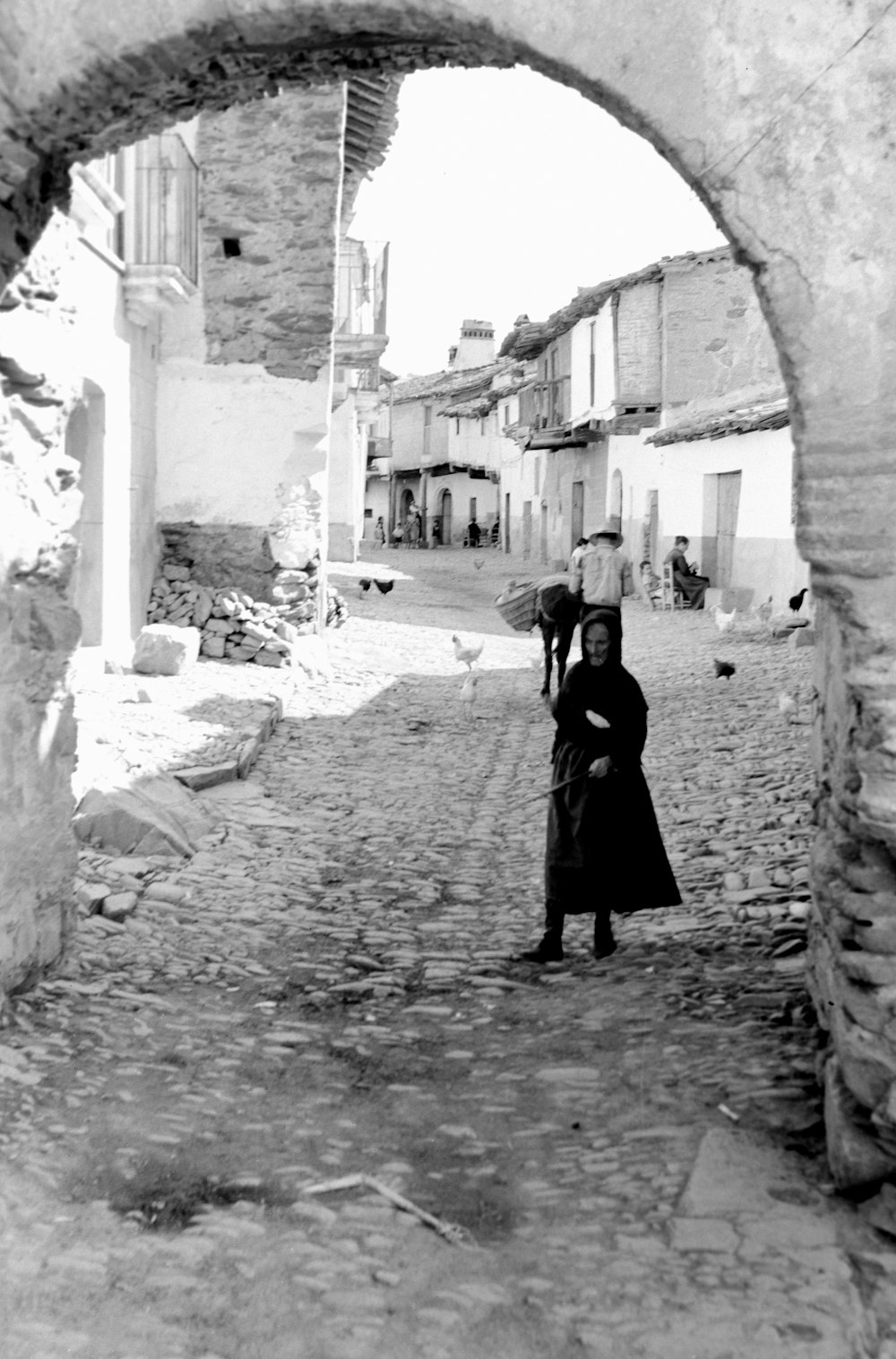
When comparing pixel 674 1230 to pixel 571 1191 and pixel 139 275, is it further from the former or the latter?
pixel 139 275

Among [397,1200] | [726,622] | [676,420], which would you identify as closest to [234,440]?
[726,622]

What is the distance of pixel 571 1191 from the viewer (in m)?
3.68

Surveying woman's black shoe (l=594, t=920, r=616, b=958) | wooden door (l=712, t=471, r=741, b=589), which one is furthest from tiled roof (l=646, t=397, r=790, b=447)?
woman's black shoe (l=594, t=920, r=616, b=958)

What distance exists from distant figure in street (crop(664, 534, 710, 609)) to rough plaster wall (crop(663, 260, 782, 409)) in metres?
4.56

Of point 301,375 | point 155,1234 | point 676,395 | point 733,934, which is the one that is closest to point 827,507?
point 155,1234

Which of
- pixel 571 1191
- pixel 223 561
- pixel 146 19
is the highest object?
pixel 146 19

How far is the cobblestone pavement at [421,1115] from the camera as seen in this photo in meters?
3.04

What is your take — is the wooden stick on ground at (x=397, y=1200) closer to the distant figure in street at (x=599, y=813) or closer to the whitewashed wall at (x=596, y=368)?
the distant figure in street at (x=599, y=813)

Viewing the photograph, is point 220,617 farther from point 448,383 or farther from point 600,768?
point 448,383

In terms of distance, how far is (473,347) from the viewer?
61.6 metres

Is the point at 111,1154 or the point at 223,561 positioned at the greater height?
the point at 223,561

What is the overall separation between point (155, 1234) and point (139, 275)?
9.99m

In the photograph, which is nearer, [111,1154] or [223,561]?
[111,1154]

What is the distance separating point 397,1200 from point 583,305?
26.8 metres
